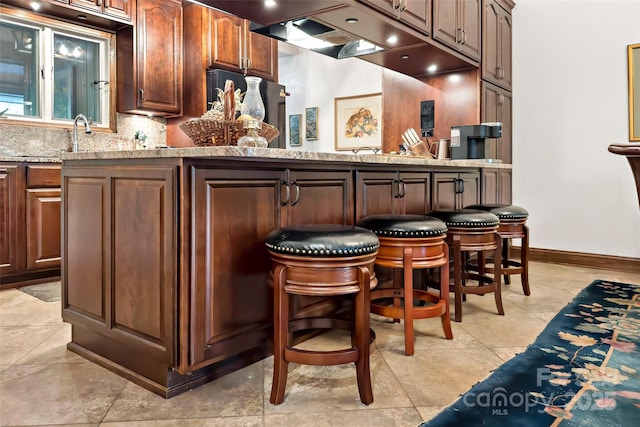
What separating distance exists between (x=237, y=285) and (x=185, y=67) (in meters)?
3.50

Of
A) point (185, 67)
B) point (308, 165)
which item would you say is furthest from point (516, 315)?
point (185, 67)

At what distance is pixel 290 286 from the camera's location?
5.10ft

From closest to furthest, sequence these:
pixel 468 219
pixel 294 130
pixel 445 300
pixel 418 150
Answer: pixel 445 300 < pixel 468 219 < pixel 418 150 < pixel 294 130

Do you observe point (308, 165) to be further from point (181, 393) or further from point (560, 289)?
point (560, 289)

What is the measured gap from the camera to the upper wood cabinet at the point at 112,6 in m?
3.70

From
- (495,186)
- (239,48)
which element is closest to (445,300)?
(495,186)

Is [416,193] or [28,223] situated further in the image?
[28,223]

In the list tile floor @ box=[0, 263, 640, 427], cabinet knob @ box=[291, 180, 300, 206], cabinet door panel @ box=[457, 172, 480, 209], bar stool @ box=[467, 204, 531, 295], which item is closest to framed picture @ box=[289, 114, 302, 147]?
cabinet door panel @ box=[457, 172, 480, 209]

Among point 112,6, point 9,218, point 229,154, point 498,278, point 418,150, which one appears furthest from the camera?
point 112,6

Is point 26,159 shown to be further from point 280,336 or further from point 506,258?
point 506,258

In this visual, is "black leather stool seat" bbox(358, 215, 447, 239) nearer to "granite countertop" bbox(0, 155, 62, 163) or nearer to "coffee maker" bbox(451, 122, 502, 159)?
"coffee maker" bbox(451, 122, 502, 159)

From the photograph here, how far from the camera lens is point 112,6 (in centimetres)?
391

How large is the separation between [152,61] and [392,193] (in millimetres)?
2996

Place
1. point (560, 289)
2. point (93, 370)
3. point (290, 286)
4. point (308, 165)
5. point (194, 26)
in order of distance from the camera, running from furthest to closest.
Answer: point (194, 26) < point (560, 289) < point (308, 165) < point (93, 370) < point (290, 286)
